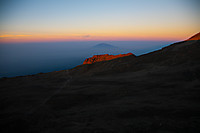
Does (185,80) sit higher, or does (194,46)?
(194,46)

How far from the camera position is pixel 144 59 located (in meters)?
28.8

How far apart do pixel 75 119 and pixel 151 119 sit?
4107 millimetres

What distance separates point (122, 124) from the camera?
6.97 metres

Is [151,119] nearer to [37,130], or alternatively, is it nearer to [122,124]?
[122,124]

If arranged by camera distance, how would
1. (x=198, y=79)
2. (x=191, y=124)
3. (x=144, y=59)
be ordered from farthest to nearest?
(x=144, y=59) < (x=198, y=79) < (x=191, y=124)

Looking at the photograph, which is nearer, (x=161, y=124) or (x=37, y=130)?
(x=161, y=124)

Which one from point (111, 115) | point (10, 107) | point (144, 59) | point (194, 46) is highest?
point (194, 46)

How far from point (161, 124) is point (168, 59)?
20872 millimetres

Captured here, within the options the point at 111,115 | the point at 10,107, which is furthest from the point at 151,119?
the point at 10,107

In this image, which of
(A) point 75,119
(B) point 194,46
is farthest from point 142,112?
(B) point 194,46

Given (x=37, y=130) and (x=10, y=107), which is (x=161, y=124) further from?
(x=10, y=107)

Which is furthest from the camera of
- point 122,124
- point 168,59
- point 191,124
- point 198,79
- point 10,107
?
point 168,59

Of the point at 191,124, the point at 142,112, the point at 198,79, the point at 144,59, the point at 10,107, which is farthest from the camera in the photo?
the point at 144,59

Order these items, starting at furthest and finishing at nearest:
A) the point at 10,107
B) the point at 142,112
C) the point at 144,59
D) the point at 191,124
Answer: the point at 144,59 < the point at 10,107 < the point at 142,112 < the point at 191,124
